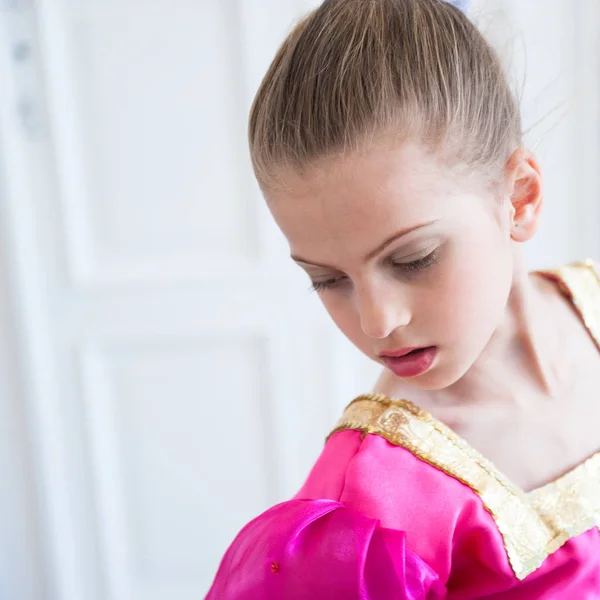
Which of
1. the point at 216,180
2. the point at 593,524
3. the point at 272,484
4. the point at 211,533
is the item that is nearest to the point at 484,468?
the point at 593,524

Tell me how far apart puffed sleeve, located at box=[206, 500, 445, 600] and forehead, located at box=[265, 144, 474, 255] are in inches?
8.9

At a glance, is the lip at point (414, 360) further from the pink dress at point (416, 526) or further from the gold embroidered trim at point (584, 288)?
the gold embroidered trim at point (584, 288)

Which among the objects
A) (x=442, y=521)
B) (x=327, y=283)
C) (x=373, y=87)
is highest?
(x=373, y=87)

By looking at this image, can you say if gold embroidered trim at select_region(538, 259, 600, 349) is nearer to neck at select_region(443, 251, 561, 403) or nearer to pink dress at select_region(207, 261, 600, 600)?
neck at select_region(443, 251, 561, 403)

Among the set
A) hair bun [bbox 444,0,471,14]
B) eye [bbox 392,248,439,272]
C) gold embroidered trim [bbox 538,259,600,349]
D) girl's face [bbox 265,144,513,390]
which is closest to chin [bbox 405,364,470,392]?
girl's face [bbox 265,144,513,390]

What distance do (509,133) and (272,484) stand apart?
3.71 feet

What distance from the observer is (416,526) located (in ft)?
2.07

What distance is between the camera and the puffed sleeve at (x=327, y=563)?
539 mm

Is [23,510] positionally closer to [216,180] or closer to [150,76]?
[216,180]

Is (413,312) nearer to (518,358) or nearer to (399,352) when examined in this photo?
(399,352)

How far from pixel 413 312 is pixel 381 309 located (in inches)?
1.5

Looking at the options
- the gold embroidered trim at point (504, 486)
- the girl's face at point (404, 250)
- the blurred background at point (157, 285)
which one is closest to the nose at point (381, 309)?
the girl's face at point (404, 250)

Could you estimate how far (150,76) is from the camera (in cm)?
137

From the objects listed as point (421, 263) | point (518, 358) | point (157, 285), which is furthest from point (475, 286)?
point (157, 285)
